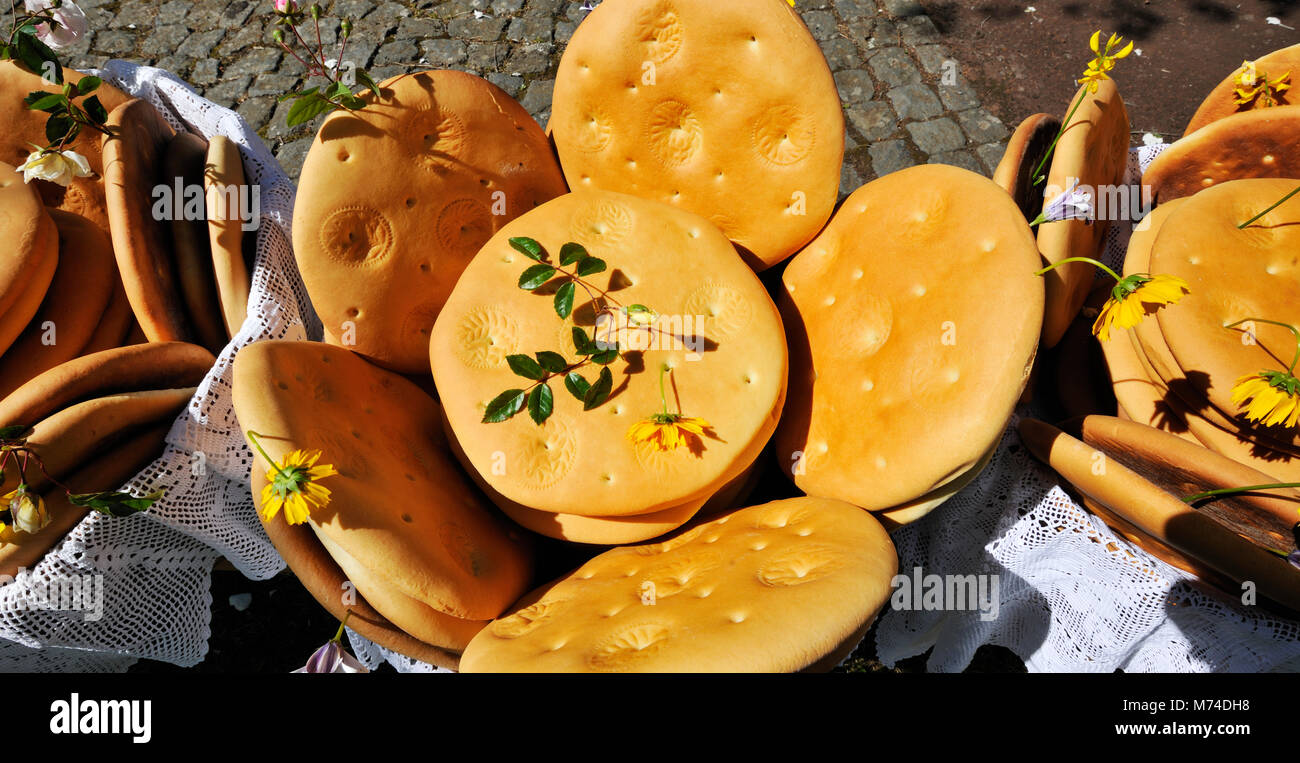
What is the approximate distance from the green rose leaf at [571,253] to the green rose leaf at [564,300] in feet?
0.18

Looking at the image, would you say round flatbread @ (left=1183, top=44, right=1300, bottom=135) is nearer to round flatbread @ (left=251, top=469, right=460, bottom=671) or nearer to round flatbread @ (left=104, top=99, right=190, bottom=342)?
round flatbread @ (left=251, top=469, right=460, bottom=671)

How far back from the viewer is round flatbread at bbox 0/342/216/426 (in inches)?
58.6

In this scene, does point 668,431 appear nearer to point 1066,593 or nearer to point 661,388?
point 661,388

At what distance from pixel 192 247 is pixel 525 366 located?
0.98 metres

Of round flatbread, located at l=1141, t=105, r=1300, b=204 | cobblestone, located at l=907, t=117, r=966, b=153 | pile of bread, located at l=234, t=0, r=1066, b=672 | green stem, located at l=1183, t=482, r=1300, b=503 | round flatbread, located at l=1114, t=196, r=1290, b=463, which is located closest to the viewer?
green stem, located at l=1183, t=482, r=1300, b=503

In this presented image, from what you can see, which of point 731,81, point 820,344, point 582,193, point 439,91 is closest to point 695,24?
point 731,81

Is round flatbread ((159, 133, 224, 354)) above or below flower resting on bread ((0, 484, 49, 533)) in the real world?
above

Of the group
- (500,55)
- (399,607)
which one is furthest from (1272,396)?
(500,55)

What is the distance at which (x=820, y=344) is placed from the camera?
1737mm

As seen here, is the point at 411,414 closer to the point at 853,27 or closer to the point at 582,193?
the point at 582,193

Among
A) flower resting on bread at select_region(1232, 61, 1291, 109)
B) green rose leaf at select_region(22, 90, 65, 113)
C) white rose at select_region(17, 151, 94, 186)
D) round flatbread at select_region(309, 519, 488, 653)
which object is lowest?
round flatbread at select_region(309, 519, 488, 653)

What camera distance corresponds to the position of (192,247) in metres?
1.87

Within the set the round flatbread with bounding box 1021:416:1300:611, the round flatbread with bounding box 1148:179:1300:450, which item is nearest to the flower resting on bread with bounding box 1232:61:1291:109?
the round flatbread with bounding box 1148:179:1300:450

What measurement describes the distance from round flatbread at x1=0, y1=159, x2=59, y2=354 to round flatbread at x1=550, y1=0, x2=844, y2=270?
116 centimetres
